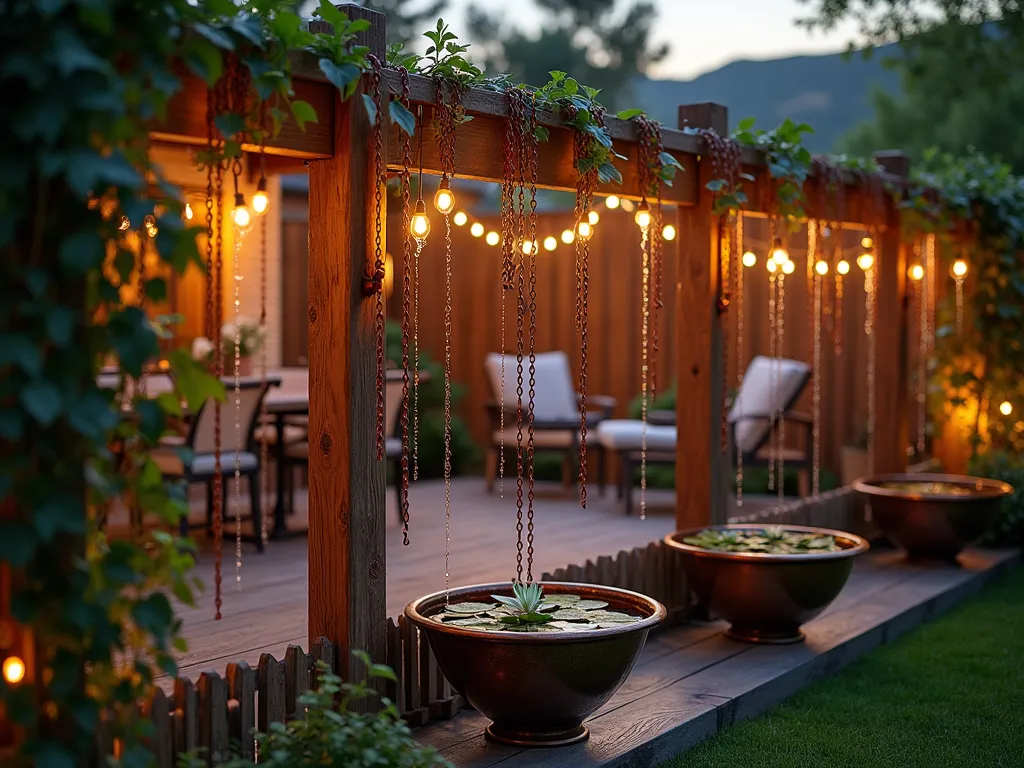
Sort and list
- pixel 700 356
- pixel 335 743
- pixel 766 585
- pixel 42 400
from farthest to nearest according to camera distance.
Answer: pixel 700 356 < pixel 766 585 < pixel 335 743 < pixel 42 400

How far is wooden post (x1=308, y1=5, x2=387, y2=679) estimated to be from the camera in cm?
346

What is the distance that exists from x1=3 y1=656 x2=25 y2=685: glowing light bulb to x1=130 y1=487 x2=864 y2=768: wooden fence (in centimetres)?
24

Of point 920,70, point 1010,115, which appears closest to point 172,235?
point 920,70

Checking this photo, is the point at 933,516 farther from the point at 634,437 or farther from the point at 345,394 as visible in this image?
the point at 345,394

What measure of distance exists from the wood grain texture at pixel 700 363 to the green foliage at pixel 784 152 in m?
0.16

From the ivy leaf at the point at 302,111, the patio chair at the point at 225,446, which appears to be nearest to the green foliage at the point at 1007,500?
the patio chair at the point at 225,446

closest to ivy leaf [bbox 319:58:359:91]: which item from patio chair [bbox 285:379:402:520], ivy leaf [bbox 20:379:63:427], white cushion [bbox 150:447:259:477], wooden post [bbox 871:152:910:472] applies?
ivy leaf [bbox 20:379:63:427]

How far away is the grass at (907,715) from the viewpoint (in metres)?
3.94

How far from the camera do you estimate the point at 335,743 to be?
2871 mm

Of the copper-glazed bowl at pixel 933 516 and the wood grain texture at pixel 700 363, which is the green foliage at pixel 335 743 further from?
the copper-glazed bowl at pixel 933 516

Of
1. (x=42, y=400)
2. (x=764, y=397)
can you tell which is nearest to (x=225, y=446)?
(x=764, y=397)

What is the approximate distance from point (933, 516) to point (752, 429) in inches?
64.6

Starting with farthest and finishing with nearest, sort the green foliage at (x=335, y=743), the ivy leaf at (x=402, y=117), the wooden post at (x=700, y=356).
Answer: the wooden post at (x=700, y=356) → the ivy leaf at (x=402, y=117) → the green foliage at (x=335, y=743)

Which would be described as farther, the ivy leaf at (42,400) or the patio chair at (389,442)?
the patio chair at (389,442)
